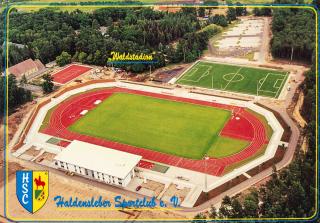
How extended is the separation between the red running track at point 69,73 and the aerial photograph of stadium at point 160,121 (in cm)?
65

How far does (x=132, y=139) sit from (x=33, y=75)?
4828 centimetres

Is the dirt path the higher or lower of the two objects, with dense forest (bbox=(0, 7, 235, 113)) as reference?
lower

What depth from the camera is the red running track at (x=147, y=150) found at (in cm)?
6831

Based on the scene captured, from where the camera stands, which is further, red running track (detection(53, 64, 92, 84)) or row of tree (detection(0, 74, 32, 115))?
red running track (detection(53, 64, 92, 84))

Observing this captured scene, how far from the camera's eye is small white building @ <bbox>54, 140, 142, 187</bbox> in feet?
211

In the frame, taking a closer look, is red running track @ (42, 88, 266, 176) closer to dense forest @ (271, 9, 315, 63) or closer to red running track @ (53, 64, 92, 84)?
red running track @ (53, 64, 92, 84)

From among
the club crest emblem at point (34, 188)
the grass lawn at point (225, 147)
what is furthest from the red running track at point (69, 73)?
the club crest emblem at point (34, 188)

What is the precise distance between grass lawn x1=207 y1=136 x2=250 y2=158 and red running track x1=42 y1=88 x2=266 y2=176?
96cm

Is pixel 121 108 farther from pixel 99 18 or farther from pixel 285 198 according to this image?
pixel 99 18

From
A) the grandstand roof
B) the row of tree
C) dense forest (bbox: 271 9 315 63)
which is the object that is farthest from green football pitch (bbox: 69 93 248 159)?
dense forest (bbox: 271 9 315 63)

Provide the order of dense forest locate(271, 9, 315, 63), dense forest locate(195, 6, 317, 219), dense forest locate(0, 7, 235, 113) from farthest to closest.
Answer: dense forest locate(0, 7, 235, 113) < dense forest locate(271, 9, 315, 63) < dense forest locate(195, 6, 317, 219)

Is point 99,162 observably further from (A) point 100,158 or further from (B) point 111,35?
(B) point 111,35

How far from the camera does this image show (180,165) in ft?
224

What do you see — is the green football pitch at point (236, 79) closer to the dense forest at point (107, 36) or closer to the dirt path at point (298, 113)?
the dirt path at point (298, 113)
